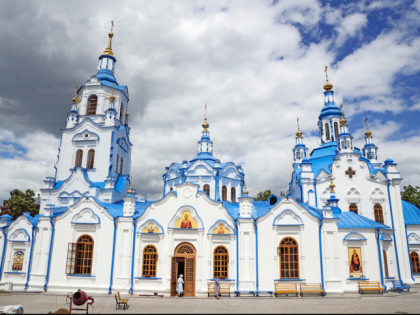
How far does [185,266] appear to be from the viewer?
19453 mm

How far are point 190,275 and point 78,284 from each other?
7.11 m

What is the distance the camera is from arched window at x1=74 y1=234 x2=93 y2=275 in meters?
20.2

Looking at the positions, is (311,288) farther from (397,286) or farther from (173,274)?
(173,274)

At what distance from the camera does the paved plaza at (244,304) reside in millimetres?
13172

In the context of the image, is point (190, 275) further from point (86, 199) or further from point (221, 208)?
point (86, 199)

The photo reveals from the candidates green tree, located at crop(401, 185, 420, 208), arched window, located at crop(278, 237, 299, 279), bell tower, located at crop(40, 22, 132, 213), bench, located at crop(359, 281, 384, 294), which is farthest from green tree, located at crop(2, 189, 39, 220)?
green tree, located at crop(401, 185, 420, 208)

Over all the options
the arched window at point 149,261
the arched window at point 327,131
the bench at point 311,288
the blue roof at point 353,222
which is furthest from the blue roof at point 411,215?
the arched window at point 149,261

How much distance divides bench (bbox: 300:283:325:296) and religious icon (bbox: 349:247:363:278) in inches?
108

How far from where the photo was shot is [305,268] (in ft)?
61.6

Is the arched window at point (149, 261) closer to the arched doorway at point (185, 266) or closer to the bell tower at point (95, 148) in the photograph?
the arched doorway at point (185, 266)

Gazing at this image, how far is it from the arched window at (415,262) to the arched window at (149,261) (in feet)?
71.0

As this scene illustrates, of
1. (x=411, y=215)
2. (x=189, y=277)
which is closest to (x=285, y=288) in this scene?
(x=189, y=277)

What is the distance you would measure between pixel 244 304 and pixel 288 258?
200 inches

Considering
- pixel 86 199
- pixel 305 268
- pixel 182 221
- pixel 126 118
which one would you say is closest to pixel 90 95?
pixel 126 118
